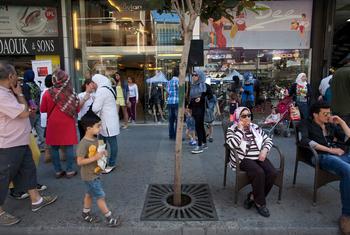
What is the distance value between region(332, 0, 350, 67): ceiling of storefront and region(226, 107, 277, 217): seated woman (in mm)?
8281

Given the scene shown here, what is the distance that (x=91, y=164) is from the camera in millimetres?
3316

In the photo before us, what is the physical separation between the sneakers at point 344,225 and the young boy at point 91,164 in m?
2.46

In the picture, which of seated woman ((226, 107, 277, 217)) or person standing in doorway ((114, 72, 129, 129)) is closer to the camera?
seated woman ((226, 107, 277, 217))

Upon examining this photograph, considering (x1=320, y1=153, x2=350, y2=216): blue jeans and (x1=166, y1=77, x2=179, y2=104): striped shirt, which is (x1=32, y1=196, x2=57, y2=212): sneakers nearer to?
(x1=320, y1=153, x2=350, y2=216): blue jeans

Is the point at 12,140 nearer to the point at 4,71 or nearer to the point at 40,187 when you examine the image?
the point at 4,71

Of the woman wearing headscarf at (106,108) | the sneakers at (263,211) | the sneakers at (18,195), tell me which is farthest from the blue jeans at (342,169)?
the sneakers at (18,195)

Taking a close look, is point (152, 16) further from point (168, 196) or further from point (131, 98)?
point (168, 196)

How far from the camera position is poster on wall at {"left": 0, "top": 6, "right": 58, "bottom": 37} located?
966 cm

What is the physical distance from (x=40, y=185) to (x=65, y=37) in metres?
6.42

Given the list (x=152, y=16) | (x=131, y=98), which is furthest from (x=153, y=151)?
(x=152, y=16)

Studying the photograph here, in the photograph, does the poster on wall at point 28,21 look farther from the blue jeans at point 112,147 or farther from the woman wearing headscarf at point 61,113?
the blue jeans at point 112,147

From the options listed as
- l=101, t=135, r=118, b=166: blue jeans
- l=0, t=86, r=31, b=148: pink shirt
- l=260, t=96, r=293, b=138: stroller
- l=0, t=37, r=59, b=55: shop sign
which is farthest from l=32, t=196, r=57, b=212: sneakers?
l=0, t=37, r=59, b=55: shop sign

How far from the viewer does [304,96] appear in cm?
795

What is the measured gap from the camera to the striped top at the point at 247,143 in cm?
393
